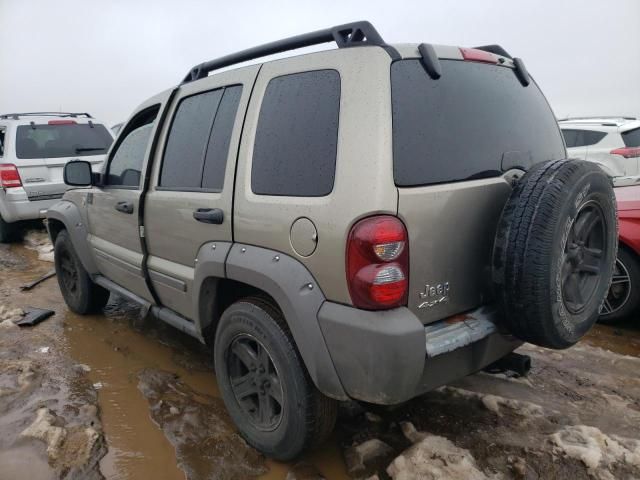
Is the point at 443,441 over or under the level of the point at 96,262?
under

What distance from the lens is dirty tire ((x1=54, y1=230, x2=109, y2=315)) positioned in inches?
169

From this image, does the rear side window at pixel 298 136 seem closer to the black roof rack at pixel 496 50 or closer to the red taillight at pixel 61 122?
the black roof rack at pixel 496 50

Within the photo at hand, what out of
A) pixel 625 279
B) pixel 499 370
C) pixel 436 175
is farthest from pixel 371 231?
pixel 625 279

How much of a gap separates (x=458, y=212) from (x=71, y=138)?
22.9ft

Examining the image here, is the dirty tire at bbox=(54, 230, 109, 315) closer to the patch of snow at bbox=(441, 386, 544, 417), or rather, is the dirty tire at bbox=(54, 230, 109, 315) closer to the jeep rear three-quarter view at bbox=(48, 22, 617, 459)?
the jeep rear three-quarter view at bbox=(48, 22, 617, 459)

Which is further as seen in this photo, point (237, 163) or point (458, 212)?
point (237, 163)

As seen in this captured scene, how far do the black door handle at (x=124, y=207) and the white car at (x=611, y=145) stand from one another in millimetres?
6792

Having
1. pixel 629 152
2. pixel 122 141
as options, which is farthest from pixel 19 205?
pixel 629 152

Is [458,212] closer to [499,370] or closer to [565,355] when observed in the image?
[499,370]

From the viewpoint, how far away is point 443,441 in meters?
2.39

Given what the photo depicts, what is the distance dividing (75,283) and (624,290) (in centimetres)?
475

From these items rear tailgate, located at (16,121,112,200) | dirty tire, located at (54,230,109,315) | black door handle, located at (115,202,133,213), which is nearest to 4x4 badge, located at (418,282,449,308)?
black door handle, located at (115,202,133,213)

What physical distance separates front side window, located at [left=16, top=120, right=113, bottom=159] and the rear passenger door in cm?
503

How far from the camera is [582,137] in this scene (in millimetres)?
8344
